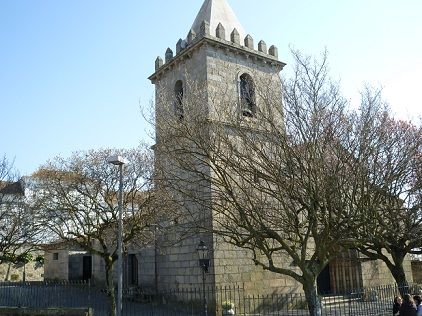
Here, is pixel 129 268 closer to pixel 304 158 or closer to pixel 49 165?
pixel 49 165

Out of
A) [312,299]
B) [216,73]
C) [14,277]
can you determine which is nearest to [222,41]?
[216,73]

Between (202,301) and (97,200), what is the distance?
20.0ft

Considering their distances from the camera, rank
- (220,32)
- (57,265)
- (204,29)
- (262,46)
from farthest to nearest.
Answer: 1. (57,265)
2. (262,46)
3. (220,32)
4. (204,29)

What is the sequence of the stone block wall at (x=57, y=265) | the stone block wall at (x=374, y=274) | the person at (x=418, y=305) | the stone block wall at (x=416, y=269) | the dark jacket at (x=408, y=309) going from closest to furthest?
the person at (x=418, y=305)
the dark jacket at (x=408, y=309)
the stone block wall at (x=374, y=274)
the stone block wall at (x=416, y=269)
the stone block wall at (x=57, y=265)

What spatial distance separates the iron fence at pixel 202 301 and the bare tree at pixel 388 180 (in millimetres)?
1654

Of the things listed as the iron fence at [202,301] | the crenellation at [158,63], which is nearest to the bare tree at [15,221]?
the iron fence at [202,301]

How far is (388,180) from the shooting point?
41.9 ft

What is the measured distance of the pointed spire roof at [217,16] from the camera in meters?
22.0

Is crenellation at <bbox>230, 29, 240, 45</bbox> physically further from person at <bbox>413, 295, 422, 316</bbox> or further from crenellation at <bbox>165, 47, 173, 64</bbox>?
person at <bbox>413, 295, 422, 316</bbox>

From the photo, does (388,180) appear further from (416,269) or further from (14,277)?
(14,277)

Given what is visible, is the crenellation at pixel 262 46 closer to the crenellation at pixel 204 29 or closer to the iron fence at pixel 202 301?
the crenellation at pixel 204 29

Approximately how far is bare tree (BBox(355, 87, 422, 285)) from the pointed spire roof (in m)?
10.0

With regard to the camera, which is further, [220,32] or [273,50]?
[273,50]

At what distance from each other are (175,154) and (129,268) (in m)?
15.9
